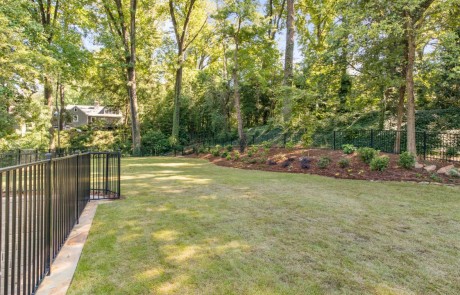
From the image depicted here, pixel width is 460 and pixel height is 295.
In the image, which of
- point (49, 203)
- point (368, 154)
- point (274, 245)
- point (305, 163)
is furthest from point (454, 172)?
point (49, 203)

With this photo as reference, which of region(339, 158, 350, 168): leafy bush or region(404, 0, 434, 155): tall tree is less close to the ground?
region(404, 0, 434, 155): tall tree

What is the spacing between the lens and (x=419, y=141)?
36.2ft

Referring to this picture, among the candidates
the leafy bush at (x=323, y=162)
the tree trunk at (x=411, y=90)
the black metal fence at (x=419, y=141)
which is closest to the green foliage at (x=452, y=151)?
the black metal fence at (x=419, y=141)

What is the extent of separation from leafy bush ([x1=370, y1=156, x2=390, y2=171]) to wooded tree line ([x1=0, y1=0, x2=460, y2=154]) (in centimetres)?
111

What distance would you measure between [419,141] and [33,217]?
1295 cm

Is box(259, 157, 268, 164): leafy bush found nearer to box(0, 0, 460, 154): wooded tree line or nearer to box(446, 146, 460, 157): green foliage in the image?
box(0, 0, 460, 154): wooded tree line

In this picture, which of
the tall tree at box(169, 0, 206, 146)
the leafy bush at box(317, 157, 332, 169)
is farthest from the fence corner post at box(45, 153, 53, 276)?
the tall tree at box(169, 0, 206, 146)

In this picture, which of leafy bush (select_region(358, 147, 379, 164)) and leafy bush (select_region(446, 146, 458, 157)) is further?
leafy bush (select_region(446, 146, 458, 157))

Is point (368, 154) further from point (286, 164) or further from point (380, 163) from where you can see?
point (286, 164)

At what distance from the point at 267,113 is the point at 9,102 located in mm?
16897

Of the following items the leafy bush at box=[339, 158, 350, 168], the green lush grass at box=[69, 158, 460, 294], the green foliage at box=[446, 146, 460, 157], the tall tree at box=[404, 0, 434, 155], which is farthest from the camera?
the green foliage at box=[446, 146, 460, 157]

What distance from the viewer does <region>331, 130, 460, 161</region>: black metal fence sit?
9672 mm

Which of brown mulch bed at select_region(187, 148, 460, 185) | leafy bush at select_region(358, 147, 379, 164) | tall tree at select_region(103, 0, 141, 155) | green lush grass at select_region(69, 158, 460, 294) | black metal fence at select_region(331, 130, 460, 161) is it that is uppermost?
tall tree at select_region(103, 0, 141, 155)

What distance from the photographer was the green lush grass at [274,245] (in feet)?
7.67
